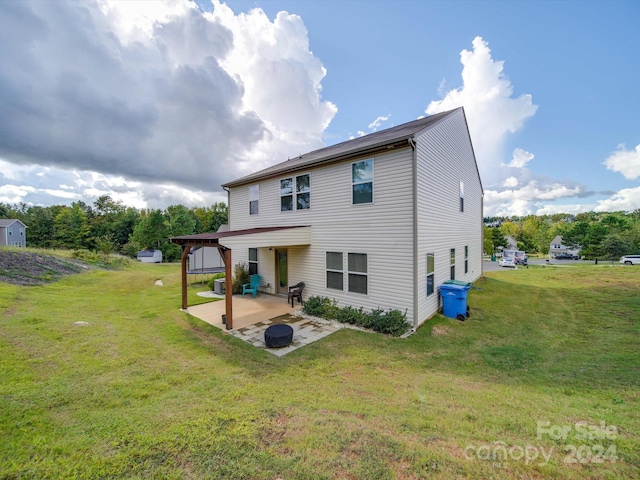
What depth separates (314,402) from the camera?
12.7ft

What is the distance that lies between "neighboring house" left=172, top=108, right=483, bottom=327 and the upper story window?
4 centimetres

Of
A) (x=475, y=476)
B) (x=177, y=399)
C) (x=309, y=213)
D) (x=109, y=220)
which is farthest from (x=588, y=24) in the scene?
(x=109, y=220)

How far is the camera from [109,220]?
155 ft

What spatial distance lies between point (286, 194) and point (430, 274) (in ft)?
21.1

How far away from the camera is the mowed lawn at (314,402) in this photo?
99.0 inches

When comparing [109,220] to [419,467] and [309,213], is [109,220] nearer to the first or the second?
[309,213]

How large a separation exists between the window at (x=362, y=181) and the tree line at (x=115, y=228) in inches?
1573

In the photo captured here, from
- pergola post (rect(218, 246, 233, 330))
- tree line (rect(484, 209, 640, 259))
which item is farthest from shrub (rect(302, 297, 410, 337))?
tree line (rect(484, 209, 640, 259))

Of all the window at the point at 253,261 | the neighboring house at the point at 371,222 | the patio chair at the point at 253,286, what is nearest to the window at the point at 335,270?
the neighboring house at the point at 371,222

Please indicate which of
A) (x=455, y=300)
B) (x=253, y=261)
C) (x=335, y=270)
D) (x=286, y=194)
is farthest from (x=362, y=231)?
(x=253, y=261)

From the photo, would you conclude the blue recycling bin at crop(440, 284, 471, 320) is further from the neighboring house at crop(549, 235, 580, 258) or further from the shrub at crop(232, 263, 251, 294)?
the neighboring house at crop(549, 235, 580, 258)

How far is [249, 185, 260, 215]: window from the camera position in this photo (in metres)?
12.1

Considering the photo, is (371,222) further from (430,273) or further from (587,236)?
(587,236)

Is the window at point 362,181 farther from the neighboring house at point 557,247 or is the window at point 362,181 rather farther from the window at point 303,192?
the neighboring house at point 557,247
